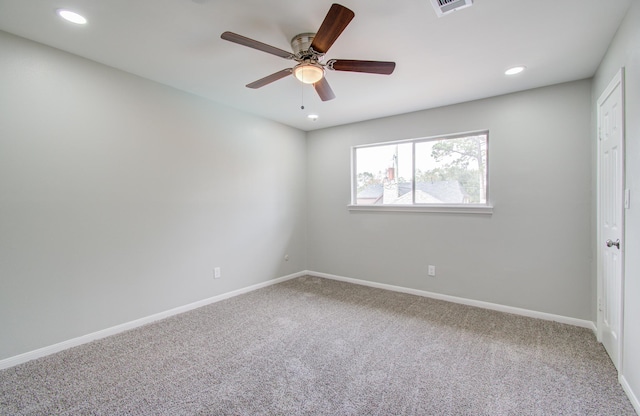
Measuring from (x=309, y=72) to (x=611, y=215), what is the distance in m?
2.57

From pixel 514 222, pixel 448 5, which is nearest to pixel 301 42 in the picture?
pixel 448 5

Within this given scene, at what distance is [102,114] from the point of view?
8.61ft

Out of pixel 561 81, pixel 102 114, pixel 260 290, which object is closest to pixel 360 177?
pixel 260 290

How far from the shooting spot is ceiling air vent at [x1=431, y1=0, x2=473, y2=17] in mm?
1709

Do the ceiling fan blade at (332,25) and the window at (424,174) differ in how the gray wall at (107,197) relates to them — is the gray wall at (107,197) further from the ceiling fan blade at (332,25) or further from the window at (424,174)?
the ceiling fan blade at (332,25)

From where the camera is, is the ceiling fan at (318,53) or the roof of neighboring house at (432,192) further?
the roof of neighboring house at (432,192)

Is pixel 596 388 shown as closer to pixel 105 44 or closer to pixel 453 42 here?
pixel 453 42

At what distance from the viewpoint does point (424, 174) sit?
385cm

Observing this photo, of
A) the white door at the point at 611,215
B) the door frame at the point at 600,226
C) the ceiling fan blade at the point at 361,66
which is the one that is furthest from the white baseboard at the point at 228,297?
the ceiling fan blade at the point at 361,66

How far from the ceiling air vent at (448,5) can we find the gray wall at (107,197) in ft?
8.73

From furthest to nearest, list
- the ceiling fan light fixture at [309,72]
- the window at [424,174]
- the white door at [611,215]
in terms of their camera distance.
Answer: the window at [424,174] → the ceiling fan light fixture at [309,72] → the white door at [611,215]

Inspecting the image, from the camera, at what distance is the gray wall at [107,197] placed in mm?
2201

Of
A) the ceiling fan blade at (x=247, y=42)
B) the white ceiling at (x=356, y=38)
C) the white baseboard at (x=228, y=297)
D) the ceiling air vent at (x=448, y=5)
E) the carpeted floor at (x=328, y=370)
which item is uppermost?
the white ceiling at (x=356, y=38)

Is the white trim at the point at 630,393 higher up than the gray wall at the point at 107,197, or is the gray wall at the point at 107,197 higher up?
the gray wall at the point at 107,197
